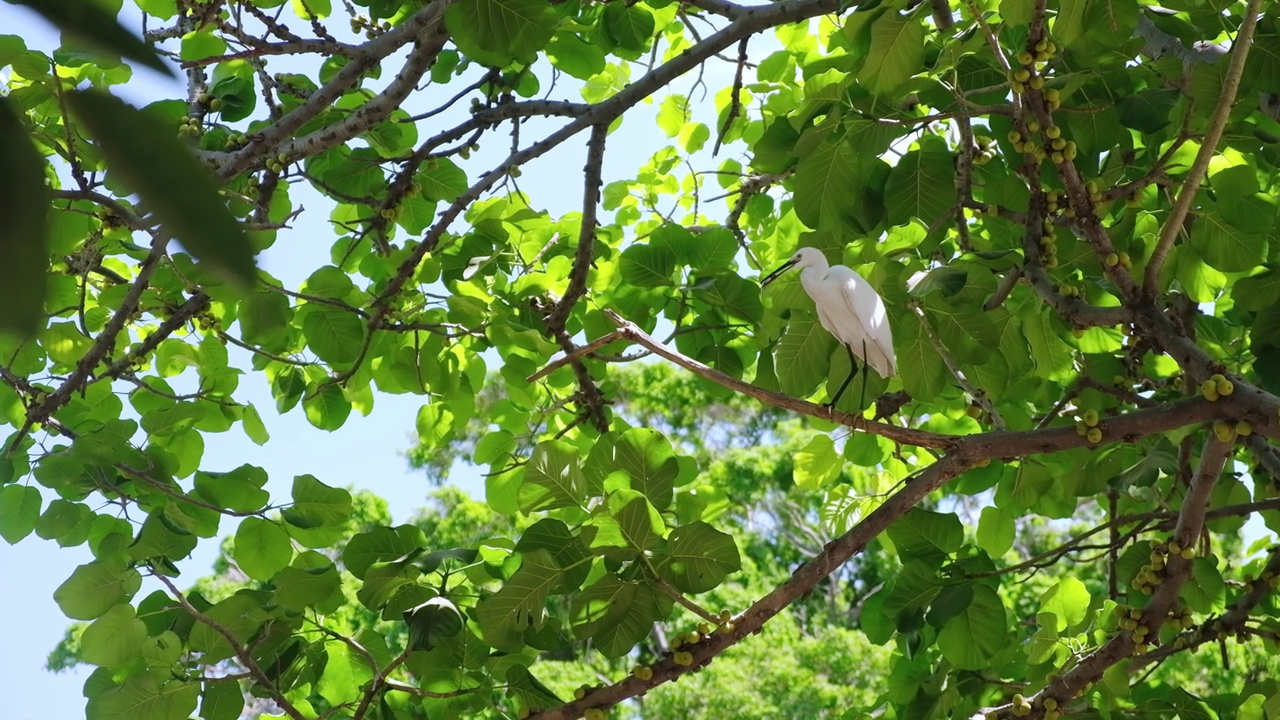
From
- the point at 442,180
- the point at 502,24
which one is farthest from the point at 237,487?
Result: the point at 502,24

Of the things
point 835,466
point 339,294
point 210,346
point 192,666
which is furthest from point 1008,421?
point 210,346

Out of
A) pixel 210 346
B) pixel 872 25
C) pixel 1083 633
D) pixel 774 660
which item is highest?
pixel 774 660

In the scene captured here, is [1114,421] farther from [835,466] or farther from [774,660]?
[774,660]

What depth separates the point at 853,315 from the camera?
2336 millimetres

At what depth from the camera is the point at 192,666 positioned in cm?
223

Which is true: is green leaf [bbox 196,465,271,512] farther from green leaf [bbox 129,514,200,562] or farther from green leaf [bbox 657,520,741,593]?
green leaf [bbox 657,520,741,593]

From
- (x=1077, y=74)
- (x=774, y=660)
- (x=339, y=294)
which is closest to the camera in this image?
(x=1077, y=74)

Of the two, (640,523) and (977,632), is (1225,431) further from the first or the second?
(640,523)

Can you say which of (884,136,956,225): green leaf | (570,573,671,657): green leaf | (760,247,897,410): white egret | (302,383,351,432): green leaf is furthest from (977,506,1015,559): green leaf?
(302,383,351,432): green leaf

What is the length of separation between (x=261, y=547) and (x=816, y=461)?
4.73ft

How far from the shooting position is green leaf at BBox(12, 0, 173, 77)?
0.27 m

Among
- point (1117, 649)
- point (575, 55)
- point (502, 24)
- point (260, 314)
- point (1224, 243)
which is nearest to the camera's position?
point (260, 314)

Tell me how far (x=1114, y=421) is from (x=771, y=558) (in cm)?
878

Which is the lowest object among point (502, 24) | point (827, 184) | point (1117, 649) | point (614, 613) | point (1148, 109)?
point (1117, 649)
